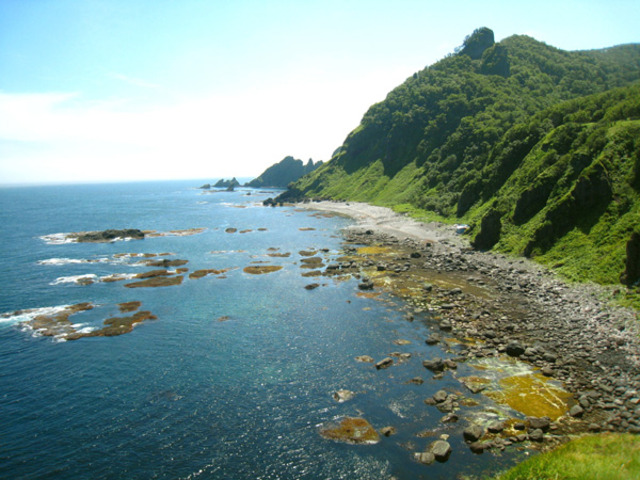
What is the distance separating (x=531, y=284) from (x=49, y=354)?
60.8m

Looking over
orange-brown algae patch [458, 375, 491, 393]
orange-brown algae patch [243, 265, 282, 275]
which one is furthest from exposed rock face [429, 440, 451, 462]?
orange-brown algae patch [243, 265, 282, 275]

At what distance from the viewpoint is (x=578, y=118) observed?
3088 inches

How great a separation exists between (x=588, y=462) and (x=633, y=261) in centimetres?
3274

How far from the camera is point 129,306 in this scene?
52688 mm

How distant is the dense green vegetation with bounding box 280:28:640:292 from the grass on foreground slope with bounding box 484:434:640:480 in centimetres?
2858

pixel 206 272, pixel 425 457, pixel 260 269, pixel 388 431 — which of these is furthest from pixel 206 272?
pixel 425 457

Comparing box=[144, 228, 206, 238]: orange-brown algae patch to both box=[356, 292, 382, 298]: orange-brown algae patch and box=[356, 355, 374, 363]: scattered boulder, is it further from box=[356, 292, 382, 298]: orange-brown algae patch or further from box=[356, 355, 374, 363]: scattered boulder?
box=[356, 355, 374, 363]: scattered boulder

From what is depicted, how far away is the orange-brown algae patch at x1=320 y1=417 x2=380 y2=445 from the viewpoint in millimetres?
25047

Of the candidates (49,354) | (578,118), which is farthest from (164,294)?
(578,118)

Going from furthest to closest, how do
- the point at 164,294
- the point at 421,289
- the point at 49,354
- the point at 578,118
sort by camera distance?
1. the point at 578,118
2. the point at 164,294
3. the point at 421,289
4. the point at 49,354

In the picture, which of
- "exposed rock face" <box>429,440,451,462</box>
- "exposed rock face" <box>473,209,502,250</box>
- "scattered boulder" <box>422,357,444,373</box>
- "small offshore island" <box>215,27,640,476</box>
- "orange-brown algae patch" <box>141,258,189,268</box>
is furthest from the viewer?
"orange-brown algae patch" <box>141,258,189,268</box>

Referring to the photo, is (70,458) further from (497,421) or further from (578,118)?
(578,118)

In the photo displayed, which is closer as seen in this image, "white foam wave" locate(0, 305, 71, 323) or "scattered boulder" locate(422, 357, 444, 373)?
"scattered boulder" locate(422, 357, 444, 373)

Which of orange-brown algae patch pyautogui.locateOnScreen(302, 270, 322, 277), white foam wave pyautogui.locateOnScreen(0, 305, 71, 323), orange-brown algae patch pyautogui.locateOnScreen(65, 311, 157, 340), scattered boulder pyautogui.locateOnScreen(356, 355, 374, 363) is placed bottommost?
scattered boulder pyautogui.locateOnScreen(356, 355, 374, 363)
